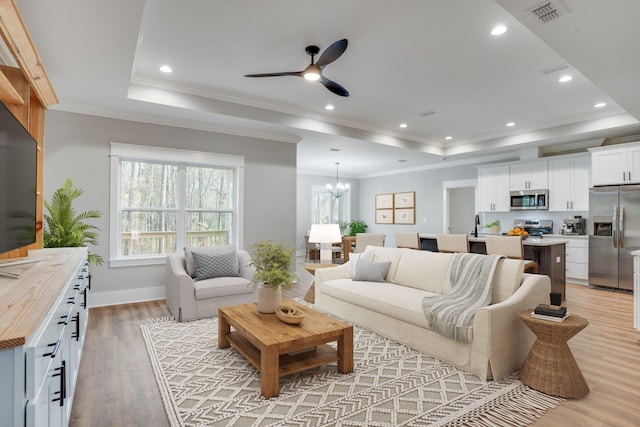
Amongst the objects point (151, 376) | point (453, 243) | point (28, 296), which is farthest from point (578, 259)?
point (28, 296)

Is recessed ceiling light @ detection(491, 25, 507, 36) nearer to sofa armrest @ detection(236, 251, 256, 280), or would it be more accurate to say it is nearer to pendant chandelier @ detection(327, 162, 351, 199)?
sofa armrest @ detection(236, 251, 256, 280)

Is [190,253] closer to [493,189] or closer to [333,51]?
[333,51]

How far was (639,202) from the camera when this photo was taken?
534 cm

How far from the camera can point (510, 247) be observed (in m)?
4.70

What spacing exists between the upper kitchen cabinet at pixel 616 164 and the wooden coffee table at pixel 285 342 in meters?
5.62

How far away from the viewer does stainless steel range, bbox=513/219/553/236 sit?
6.75 metres

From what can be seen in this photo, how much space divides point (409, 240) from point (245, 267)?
2.88 m

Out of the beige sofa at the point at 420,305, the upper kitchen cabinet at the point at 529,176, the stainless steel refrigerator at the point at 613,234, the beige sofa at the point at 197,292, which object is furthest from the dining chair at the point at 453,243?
the beige sofa at the point at 197,292

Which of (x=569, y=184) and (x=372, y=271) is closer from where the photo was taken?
(x=372, y=271)

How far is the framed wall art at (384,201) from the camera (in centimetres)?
1018

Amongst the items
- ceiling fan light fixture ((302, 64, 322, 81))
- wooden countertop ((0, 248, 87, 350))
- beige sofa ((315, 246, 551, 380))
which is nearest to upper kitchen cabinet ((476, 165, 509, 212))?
beige sofa ((315, 246, 551, 380))

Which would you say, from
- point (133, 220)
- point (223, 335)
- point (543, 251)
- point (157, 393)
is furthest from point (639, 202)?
point (133, 220)

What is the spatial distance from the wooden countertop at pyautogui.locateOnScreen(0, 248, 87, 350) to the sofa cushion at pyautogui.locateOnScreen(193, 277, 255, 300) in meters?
1.76

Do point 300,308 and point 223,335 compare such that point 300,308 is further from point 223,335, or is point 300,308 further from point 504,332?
point 504,332
